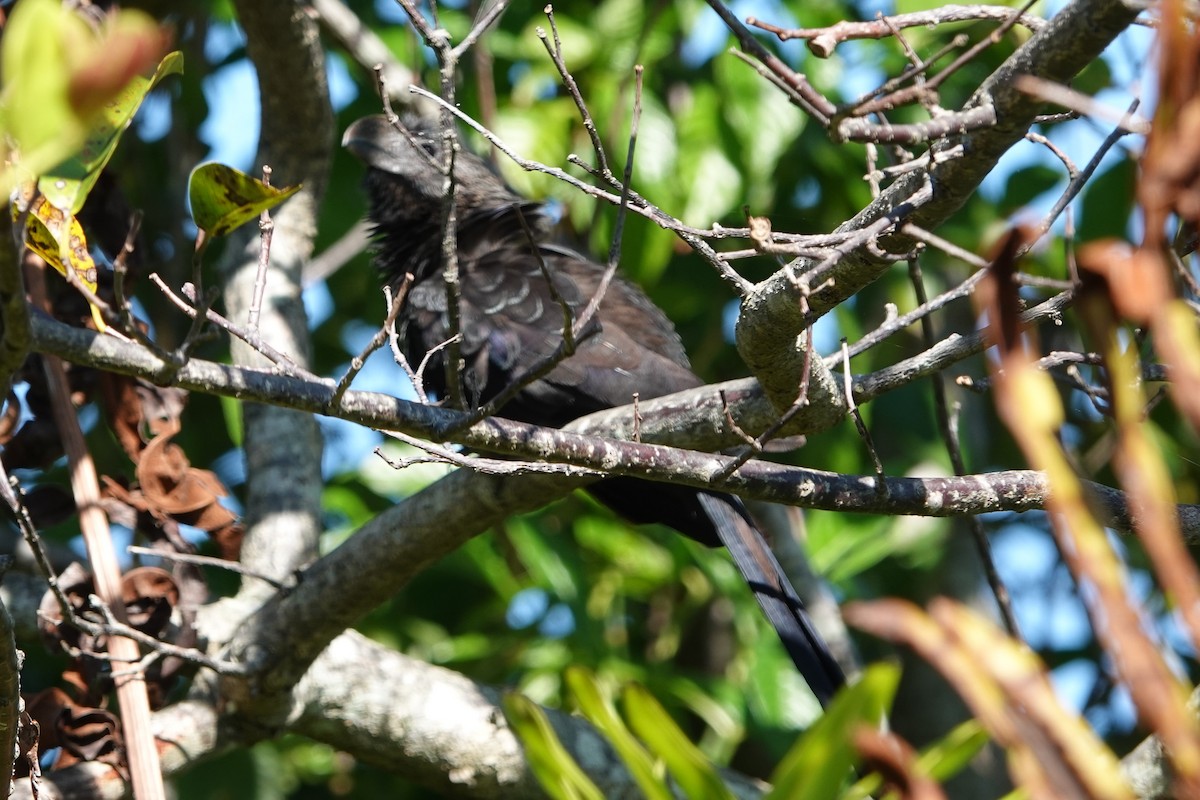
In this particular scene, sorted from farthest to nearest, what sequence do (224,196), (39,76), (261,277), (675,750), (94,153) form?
1. (261,277)
2. (224,196)
3. (94,153)
4. (675,750)
5. (39,76)

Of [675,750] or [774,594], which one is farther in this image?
[774,594]

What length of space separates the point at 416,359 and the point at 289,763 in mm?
1828

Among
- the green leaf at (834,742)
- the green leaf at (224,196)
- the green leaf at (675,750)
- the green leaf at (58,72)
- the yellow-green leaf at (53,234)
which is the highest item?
the yellow-green leaf at (53,234)

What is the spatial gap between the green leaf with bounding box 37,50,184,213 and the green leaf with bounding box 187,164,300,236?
5.1 inches

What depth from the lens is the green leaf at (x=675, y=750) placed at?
41.9 inches

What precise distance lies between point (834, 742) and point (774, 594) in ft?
6.80

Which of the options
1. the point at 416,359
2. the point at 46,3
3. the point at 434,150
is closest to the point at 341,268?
the point at 434,150

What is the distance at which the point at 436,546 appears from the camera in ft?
8.27

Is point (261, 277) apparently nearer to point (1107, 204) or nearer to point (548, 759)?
point (548, 759)

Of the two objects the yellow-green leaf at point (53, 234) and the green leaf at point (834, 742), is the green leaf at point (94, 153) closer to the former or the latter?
the yellow-green leaf at point (53, 234)

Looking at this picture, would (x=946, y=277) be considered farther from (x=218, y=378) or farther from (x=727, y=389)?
(x=218, y=378)

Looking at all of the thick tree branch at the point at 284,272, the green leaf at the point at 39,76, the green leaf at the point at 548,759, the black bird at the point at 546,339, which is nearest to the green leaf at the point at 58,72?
the green leaf at the point at 39,76

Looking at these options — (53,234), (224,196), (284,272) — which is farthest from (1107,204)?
(53,234)

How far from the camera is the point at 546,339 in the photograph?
330 cm
